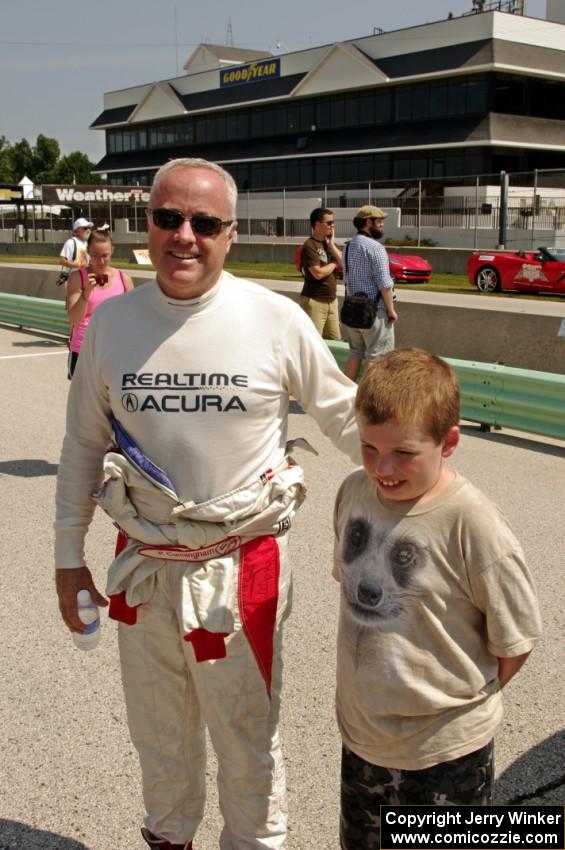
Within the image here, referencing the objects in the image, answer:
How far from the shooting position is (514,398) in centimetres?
857

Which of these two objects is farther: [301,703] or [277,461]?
[301,703]

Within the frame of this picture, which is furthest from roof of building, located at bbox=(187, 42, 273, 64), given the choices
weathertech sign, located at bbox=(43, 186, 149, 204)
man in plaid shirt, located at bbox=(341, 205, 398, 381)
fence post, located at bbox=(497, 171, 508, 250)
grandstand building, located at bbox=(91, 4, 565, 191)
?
man in plaid shirt, located at bbox=(341, 205, 398, 381)

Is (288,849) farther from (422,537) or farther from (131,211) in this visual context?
(131,211)

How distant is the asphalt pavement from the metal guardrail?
138 cm

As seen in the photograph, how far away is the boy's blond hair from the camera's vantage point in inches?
83.0

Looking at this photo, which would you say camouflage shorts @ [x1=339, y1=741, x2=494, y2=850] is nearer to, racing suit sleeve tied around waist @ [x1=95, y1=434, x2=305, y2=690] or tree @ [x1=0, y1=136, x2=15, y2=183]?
racing suit sleeve tied around waist @ [x1=95, y1=434, x2=305, y2=690]

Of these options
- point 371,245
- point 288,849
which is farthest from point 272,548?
point 371,245

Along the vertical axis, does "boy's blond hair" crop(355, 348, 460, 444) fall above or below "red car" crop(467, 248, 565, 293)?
above

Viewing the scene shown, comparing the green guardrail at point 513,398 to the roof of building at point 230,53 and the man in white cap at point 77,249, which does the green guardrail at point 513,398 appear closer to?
the man in white cap at point 77,249

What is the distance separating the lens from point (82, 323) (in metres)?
7.25

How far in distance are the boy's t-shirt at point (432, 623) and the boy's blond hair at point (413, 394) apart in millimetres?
176

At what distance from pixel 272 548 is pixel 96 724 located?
1616 mm

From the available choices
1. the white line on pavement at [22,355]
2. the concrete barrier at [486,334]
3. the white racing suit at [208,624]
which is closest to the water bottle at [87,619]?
the white racing suit at [208,624]

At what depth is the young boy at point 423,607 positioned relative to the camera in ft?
6.95
